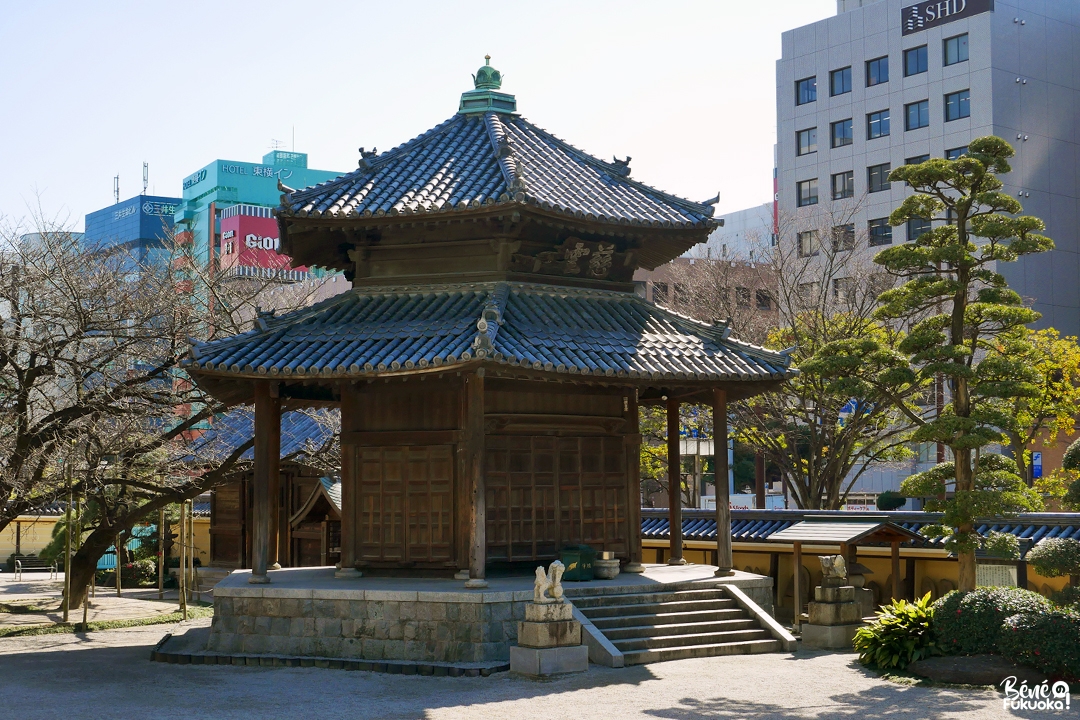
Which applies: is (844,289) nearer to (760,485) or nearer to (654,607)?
(760,485)

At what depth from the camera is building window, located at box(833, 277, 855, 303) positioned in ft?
120

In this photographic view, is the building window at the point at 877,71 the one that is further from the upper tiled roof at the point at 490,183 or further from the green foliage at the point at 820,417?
the upper tiled roof at the point at 490,183

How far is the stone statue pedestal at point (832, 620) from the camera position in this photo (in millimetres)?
19938

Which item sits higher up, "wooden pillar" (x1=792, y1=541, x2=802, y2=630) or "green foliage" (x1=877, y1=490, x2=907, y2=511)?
"green foliage" (x1=877, y1=490, x2=907, y2=511)

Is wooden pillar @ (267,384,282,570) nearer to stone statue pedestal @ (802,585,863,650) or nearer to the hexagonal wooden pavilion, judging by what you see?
the hexagonal wooden pavilion

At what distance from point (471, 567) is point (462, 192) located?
691 centimetres

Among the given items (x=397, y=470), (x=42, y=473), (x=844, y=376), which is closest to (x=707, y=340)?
(x=844, y=376)

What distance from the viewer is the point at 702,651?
755 inches

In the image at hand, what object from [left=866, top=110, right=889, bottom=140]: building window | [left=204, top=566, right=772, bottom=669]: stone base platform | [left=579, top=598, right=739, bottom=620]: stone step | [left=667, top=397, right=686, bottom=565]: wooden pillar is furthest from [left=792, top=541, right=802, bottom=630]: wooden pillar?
[left=866, top=110, right=889, bottom=140]: building window

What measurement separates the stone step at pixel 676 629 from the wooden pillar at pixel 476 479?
92.9 inches

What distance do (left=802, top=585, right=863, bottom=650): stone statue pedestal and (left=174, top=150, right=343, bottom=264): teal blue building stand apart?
81.1 metres

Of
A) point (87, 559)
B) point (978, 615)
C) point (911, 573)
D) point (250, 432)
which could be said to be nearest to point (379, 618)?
point (978, 615)

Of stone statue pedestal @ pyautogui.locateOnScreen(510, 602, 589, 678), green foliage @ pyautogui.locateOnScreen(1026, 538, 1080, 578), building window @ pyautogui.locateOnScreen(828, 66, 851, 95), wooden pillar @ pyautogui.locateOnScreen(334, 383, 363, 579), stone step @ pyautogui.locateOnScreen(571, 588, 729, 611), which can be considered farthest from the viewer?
building window @ pyautogui.locateOnScreen(828, 66, 851, 95)

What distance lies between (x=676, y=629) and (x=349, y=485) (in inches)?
274
